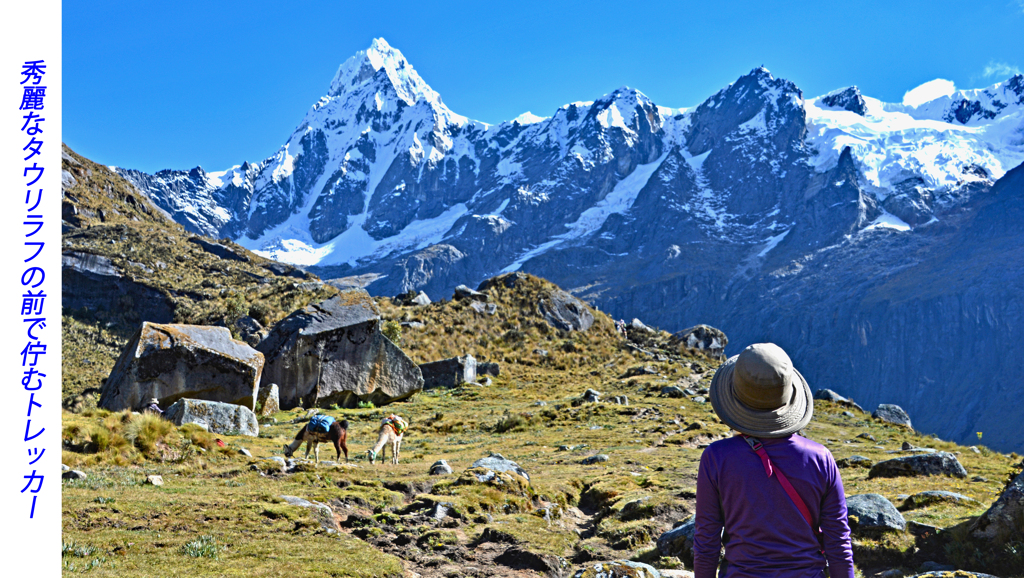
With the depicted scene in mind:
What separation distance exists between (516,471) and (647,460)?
5.84 meters

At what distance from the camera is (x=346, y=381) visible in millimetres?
29672

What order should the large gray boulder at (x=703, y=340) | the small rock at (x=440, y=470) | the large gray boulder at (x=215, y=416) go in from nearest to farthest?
the small rock at (x=440, y=470), the large gray boulder at (x=215, y=416), the large gray boulder at (x=703, y=340)

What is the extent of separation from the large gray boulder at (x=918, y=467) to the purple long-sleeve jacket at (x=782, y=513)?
43.2 ft

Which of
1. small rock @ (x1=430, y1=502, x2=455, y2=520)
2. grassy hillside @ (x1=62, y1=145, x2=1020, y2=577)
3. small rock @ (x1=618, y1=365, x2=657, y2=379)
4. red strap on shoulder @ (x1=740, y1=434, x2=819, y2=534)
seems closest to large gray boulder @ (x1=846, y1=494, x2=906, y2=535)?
grassy hillside @ (x1=62, y1=145, x2=1020, y2=577)

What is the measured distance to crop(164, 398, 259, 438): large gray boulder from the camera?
19.0 metres

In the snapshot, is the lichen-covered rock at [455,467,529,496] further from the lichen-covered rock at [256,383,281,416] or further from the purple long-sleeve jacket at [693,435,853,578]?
the lichen-covered rock at [256,383,281,416]

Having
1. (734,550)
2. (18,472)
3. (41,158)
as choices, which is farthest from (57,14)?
(734,550)

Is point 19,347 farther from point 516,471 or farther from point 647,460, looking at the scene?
point 647,460

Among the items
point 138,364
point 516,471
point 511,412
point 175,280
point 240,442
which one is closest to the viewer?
point 516,471

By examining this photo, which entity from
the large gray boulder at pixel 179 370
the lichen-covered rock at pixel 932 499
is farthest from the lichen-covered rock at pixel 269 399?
the lichen-covered rock at pixel 932 499

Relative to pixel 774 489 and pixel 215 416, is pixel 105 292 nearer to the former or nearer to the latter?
pixel 215 416

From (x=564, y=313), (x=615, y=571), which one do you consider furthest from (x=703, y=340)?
(x=615, y=571)

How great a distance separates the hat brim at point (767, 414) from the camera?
4.24m

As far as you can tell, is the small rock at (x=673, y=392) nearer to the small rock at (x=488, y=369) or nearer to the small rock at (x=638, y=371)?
the small rock at (x=638, y=371)
